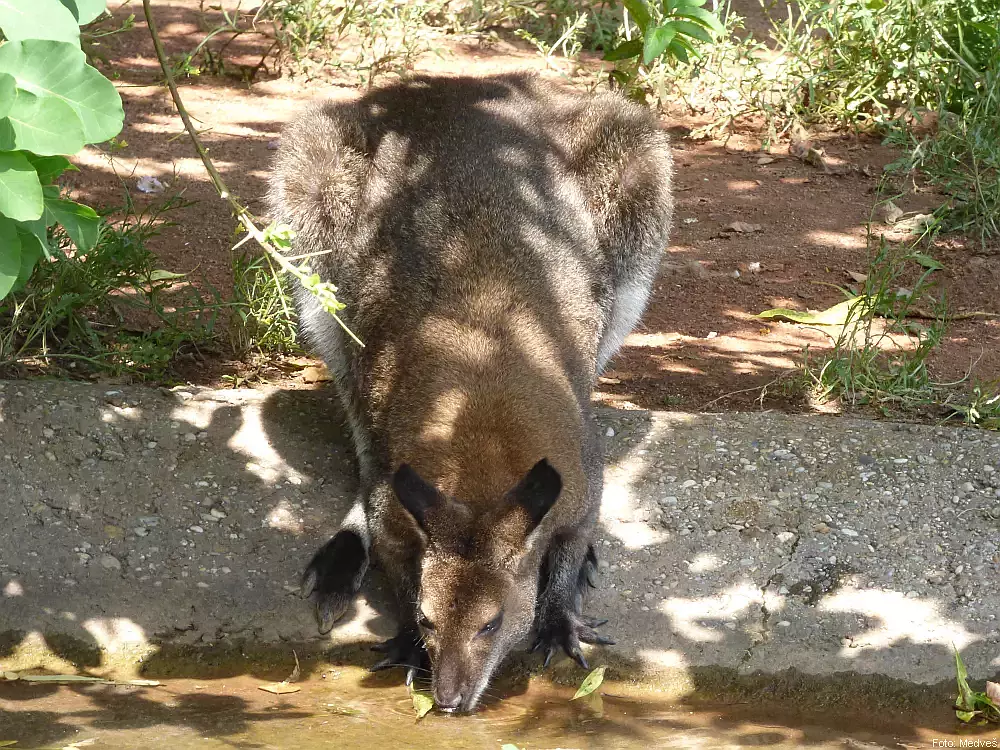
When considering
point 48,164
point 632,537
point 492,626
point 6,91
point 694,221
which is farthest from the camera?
point 694,221

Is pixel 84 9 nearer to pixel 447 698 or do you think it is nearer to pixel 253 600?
pixel 447 698

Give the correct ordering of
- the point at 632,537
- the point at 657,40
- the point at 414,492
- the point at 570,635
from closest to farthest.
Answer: the point at 657,40 → the point at 414,492 → the point at 570,635 → the point at 632,537

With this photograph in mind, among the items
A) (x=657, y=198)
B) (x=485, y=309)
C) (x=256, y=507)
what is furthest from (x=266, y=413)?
(x=657, y=198)

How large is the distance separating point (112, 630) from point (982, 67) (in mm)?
6255

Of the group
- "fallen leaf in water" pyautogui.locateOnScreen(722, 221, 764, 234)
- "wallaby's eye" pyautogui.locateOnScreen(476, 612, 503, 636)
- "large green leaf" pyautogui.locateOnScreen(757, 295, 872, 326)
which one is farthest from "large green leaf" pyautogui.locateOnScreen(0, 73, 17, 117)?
"fallen leaf in water" pyautogui.locateOnScreen(722, 221, 764, 234)

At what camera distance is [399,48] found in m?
8.98

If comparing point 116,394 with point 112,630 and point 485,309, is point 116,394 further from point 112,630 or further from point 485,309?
point 485,309

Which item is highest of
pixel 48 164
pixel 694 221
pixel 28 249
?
pixel 48 164

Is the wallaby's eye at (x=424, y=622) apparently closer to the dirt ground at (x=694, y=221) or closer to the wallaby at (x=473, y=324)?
the wallaby at (x=473, y=324)

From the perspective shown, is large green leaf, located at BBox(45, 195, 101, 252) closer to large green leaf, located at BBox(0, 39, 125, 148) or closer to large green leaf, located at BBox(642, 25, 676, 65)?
large green leaf, located at BBox(0, 39, 125, 148)

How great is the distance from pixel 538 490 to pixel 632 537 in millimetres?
1019

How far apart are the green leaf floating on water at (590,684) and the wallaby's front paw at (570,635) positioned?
5cm

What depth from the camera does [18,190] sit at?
2.25m

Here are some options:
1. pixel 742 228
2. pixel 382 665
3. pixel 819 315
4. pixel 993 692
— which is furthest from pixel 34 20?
pixel 742 228
